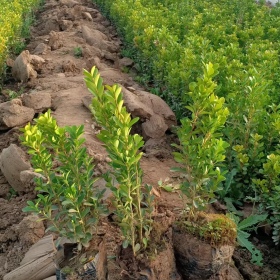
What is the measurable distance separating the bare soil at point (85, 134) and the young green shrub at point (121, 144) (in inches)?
11.5

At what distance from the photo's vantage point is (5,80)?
8547 mm

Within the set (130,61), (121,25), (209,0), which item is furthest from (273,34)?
(209,0)

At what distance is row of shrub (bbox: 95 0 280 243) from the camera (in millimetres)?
4344

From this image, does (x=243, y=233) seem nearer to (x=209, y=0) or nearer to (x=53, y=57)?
(x=53, y=57)

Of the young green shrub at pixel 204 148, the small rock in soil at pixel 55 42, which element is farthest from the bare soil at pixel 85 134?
the young green shrub at pixel 204 148

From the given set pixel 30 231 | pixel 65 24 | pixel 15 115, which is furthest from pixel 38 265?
pixel 65 24

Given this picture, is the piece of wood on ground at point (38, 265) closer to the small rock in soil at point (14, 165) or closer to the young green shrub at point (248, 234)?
the small rock in soil at point (14, 165)

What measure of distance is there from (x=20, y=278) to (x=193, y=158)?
1706mm

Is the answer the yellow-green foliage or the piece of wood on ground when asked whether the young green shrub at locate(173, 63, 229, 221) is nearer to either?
the piece of wood on ground

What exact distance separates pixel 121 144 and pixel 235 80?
8.19ft

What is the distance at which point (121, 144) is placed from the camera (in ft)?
9.09

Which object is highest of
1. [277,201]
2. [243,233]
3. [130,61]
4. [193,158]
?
[193,158]

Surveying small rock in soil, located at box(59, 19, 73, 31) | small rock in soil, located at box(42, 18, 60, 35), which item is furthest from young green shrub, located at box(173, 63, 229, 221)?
small rock in soil, located at box(42, 18, 60, 35)

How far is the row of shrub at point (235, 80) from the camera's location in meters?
4.34
